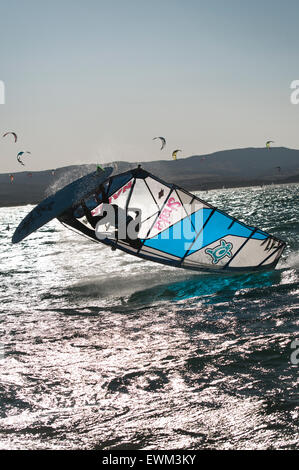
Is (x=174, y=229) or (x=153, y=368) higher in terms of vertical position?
(x=174, y=229)

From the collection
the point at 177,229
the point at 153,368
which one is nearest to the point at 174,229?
the point at 177,229

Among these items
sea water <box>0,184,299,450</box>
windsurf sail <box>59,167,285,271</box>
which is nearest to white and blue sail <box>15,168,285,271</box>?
windsurf sail <box>59,167,285,271</box>

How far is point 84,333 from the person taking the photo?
27.7 ft

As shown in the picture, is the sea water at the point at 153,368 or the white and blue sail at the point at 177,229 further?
the white and blue sail at the point at 177,229

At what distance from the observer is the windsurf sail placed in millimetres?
12008

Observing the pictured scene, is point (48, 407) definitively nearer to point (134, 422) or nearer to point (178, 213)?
point (134, 422)

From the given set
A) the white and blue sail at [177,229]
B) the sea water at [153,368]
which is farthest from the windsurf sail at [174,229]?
the sea water at [153,368]

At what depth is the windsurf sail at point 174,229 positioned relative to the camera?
1201 cm

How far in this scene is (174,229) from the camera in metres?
13.1

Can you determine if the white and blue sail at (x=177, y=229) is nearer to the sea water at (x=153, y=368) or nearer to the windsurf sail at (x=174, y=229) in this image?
the windsurf sail at (x=174, y=229)

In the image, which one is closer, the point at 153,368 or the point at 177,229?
the point at 153,368

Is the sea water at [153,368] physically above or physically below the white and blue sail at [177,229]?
below

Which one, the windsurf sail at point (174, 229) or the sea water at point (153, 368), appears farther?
the windsurf sail at point (174, 229)

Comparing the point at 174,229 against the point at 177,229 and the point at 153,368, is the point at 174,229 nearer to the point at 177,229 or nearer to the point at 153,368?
the point at 177,229
